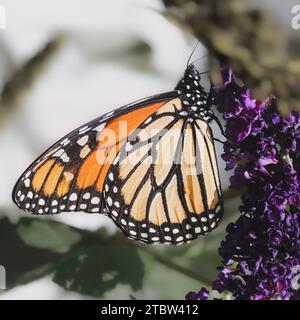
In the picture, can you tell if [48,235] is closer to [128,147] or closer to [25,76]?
[128,147]

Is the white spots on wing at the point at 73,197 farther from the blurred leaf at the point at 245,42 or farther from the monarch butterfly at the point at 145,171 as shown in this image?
the blurred leaf at the point at 245,42

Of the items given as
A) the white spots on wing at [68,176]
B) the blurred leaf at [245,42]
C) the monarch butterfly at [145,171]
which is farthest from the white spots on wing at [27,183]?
the blurred leaf at [245,42]

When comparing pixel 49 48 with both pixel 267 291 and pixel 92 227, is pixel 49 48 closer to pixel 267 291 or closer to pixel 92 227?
pixel 92 227

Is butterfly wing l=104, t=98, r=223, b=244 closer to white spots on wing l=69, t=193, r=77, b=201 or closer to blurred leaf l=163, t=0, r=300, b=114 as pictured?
white spots on wing l=69, t=193, r=77, b=201

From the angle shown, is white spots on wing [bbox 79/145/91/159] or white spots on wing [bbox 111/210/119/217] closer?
white spots on wing [bbox 79/145/91/159]

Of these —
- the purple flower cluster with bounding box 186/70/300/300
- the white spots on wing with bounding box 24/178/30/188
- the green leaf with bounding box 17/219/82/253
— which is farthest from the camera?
the green leaf with bounding box 17/219/82/253

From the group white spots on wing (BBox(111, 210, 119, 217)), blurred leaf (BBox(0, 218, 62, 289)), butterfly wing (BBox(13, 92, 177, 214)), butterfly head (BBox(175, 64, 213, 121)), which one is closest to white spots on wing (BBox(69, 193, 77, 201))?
butterfly wing (BBox(13, 92, 177, 214))
